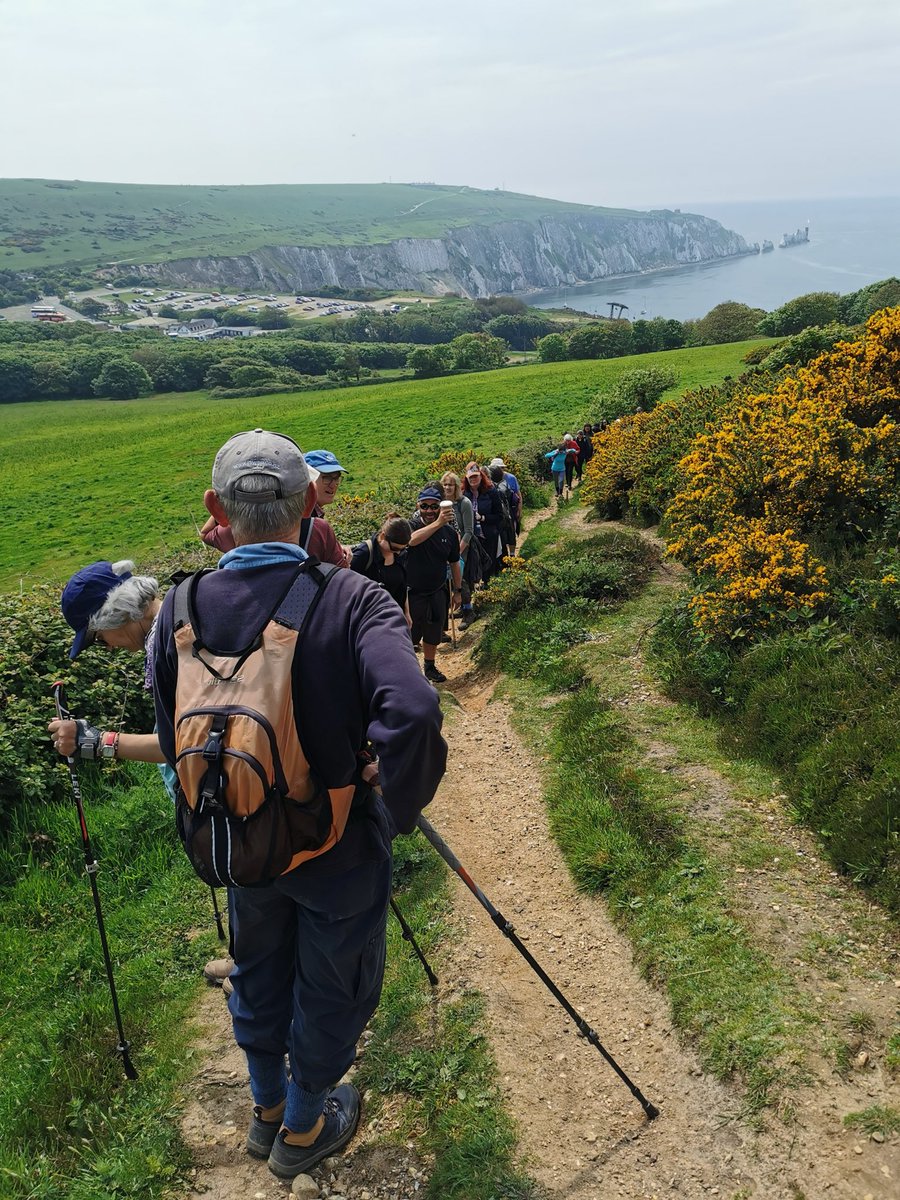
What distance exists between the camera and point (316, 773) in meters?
2.48

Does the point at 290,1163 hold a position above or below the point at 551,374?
below

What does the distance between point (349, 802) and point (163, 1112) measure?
97.0 inches

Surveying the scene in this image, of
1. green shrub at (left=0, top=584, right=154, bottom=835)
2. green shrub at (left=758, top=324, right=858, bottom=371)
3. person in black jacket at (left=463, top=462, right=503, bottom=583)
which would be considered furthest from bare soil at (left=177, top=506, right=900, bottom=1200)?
green shrub at (left=758, top=324, right=858, bottom=371)

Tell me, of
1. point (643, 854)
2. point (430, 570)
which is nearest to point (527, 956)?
point (643, 854)

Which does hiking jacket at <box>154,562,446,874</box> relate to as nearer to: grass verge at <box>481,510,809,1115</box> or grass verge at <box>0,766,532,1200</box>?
grass verge at <box>0,766,532,1200</box>

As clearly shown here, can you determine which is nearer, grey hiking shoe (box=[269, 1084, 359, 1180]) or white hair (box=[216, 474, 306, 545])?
white hair (box=[216, 474, 306, 545])

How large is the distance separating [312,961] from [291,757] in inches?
41.2

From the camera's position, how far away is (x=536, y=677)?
8.68 metres

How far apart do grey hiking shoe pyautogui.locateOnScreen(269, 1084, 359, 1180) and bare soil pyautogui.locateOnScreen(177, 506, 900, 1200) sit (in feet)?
0.31

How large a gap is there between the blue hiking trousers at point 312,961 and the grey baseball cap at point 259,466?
1.23 m

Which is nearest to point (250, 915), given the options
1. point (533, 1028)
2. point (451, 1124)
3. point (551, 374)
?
point (451, 1124)

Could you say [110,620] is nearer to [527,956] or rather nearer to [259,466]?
[259,466]

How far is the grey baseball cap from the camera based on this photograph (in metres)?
2.52

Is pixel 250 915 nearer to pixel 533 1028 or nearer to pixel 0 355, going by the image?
pixel 533 1028
